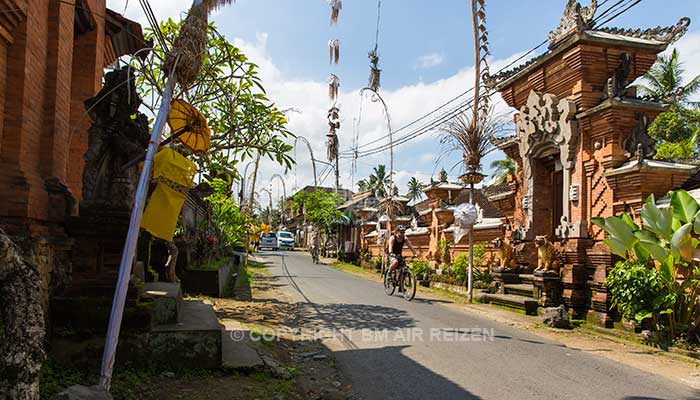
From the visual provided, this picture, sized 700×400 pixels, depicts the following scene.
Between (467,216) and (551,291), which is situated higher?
(467,216)

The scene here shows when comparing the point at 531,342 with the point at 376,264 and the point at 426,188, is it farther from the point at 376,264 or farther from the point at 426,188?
the point at 376,264

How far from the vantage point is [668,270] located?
766 cm

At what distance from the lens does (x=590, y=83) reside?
10984mm

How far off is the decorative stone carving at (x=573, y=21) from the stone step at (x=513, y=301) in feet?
19.4

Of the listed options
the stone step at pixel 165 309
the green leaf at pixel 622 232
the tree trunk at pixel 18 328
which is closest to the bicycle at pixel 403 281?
the green leaf at pixel 622 232

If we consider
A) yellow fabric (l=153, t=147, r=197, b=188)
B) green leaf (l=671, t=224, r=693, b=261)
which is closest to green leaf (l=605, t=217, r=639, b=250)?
green leaf (l=671, t=224, r=693, b=261)

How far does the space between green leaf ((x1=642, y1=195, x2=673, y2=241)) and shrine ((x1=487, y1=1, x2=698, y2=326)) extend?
149 centimetres

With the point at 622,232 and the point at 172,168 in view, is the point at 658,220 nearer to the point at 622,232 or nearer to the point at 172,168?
the point at 622,232

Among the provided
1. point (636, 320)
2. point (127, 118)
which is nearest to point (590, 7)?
point (636, 320)

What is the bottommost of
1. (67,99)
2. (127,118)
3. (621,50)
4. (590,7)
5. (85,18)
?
(127,118)

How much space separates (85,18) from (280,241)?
4744cm

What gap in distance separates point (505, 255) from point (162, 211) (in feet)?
34.3

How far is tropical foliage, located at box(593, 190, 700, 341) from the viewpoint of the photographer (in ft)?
24.6

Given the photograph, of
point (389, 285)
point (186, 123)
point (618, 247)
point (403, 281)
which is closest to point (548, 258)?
point (618, 247)
